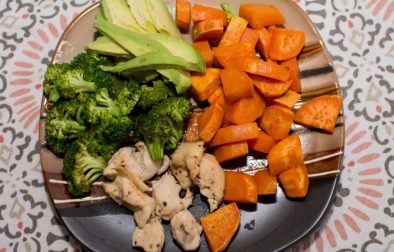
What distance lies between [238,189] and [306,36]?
0.95 meters

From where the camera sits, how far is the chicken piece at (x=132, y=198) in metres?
2.41

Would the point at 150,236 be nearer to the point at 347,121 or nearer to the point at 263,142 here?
the point at 263,142

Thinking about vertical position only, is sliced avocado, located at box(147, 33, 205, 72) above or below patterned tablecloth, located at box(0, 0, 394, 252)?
A: above

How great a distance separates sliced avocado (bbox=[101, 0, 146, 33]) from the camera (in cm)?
257

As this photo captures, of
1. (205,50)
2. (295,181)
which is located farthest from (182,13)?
(295,181)

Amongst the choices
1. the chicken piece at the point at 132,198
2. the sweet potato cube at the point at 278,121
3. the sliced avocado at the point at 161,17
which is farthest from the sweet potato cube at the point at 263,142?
the sliced avocado at the point at 161,17

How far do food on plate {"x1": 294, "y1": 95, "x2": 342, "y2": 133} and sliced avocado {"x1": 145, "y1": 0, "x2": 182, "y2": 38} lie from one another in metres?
0.81

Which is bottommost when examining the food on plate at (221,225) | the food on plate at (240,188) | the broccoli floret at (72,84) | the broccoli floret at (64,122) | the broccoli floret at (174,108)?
the food on plate at (221,225)

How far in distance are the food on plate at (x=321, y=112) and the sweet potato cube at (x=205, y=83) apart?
1.55ft

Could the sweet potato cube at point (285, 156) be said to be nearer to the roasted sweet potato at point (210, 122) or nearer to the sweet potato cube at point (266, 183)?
the sweet potato cube at point (266, 183)

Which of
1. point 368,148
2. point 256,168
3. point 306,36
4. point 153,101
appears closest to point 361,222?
point 368,148

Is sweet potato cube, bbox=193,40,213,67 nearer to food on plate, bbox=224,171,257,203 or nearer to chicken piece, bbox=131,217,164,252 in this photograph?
food on plate, bbox=224,171,257,203

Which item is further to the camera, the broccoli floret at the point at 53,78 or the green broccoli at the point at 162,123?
the broccoli floret at the point at 53,78

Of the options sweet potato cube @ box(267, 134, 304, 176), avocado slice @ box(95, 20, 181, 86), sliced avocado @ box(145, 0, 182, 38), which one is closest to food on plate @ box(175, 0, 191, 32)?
sliced avocado @ box(145, 0, 182, 38)
